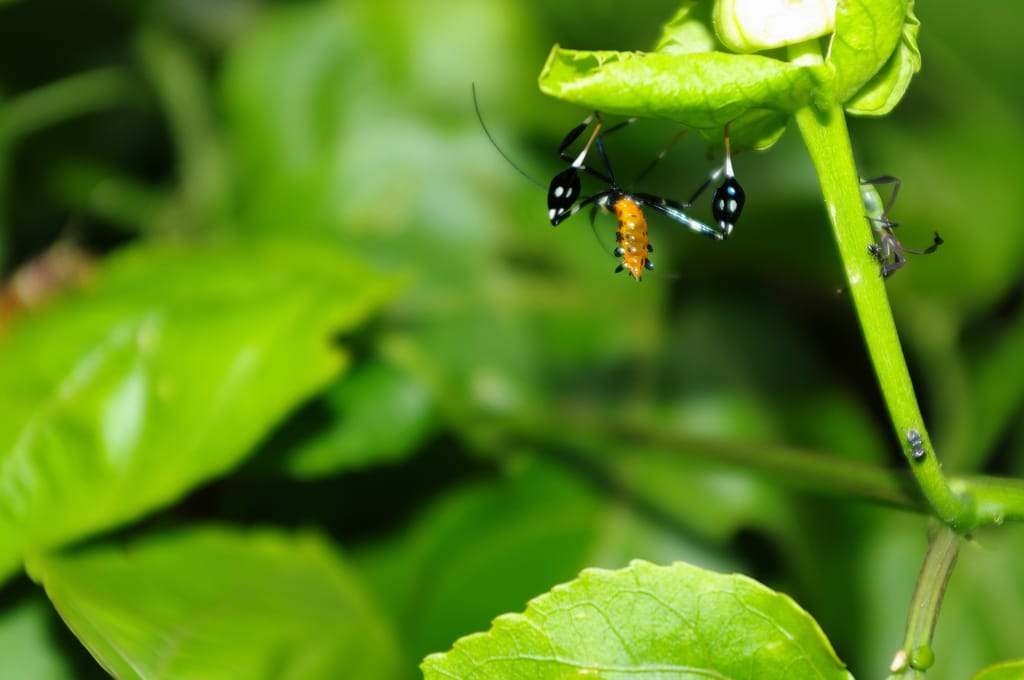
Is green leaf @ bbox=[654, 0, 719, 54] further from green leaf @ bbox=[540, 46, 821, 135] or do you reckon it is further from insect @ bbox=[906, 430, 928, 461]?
insect @ bbox=[906, 430, 928, 461]

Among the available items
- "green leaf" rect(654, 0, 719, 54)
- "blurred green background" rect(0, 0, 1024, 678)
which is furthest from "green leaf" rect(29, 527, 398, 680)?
"green leaf" rect(654, 0, 719, 54)

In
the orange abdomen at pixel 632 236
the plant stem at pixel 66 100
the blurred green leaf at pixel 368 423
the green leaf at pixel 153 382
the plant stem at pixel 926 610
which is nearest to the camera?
the plant stem at pixel 926 610

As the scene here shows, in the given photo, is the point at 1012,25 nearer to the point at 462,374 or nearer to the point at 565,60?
the point at 462,374

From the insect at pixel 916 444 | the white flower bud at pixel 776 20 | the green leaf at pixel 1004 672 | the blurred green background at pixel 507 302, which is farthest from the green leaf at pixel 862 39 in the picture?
the blurred green background at pixel 507 302

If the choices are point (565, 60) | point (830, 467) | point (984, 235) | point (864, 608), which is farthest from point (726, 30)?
point (864, 608)

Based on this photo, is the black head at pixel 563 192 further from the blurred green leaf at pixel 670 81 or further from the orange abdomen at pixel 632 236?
the blurred green leaf at pixel 670 81

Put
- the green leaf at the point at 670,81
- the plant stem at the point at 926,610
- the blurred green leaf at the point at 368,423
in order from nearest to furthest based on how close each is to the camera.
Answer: the green leaf at the point at 670,81 < the plant stem at the point at 926,610 < the blurred green leaf at the point at 368,423
